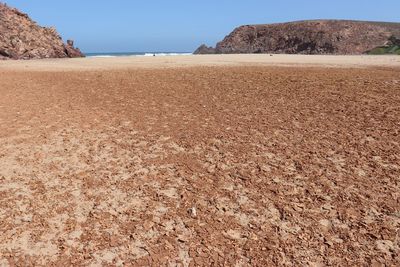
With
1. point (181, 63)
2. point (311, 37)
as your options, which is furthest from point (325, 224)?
point (311, 37)

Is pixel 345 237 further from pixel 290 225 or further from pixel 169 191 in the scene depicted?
pixel 169 191

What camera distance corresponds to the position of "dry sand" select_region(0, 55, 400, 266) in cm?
365

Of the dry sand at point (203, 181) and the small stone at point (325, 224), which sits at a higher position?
the dry sand at point (203, 181)

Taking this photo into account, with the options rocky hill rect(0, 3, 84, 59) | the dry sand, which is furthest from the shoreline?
rocky hill rect(0, 3, 84, 59)

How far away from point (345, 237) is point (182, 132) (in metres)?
3.73

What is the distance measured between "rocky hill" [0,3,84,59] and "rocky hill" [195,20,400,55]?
3569 centimetres

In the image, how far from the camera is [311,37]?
197 ft

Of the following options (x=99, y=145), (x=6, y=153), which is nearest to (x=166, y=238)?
(x=99, y=145)

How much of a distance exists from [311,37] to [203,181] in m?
59.5

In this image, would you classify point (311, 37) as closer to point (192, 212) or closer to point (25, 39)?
point (25, 39)

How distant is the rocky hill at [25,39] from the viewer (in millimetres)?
31633

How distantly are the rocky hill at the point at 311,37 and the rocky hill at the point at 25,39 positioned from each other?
117ft

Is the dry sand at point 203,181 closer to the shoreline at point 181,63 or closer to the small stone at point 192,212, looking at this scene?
the small stone at point 192,212

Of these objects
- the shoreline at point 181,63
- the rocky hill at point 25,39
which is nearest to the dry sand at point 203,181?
the shoreline at point 181,63
